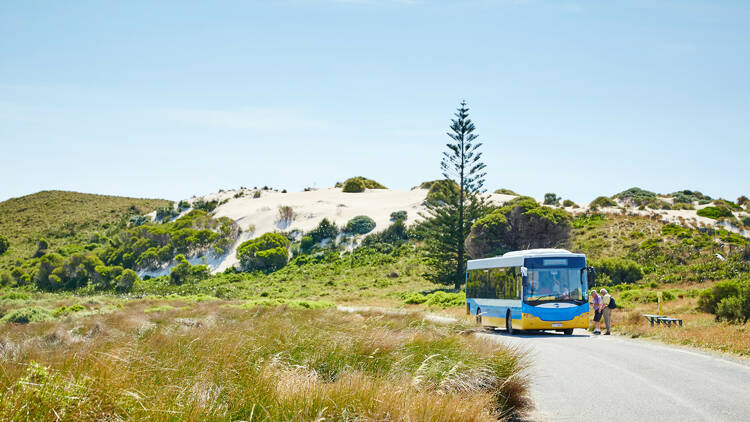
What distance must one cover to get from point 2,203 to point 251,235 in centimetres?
7109

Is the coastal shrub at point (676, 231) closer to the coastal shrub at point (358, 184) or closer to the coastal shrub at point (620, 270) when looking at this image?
the coastal shrub at point (620, 270)

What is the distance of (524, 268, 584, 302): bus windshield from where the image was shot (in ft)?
68.5

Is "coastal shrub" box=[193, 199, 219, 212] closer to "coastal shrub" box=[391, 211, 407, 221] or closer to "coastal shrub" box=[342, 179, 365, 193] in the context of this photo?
"coastal shrub" box=[342, 179, 365, 193]

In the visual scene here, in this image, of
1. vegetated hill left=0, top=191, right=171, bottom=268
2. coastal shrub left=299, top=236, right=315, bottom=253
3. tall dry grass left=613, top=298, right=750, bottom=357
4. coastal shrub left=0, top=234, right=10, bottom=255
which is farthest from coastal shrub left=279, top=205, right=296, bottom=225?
tall dry grass left=613, top=298, right=750, bottom=357

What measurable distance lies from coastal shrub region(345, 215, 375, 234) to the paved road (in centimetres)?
5558

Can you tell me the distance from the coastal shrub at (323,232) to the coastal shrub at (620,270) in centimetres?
3657

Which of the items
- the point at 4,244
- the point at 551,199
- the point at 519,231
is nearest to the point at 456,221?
the point at 519,231

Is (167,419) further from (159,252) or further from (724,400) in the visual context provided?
(159,252)

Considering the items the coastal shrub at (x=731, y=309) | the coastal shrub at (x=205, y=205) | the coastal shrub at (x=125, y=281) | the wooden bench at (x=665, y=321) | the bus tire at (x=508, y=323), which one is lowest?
the coastal shrub at (x=125, y=281)

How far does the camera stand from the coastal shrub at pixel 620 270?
39.0 metres

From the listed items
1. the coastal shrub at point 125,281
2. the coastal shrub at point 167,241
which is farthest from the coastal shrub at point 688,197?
the coastal shrub at point 125,281

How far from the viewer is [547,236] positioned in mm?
48438

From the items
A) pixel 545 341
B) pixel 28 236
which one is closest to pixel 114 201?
pixel 28 236

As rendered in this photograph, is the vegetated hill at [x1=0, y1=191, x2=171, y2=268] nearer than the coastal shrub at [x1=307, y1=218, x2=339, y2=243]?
No
